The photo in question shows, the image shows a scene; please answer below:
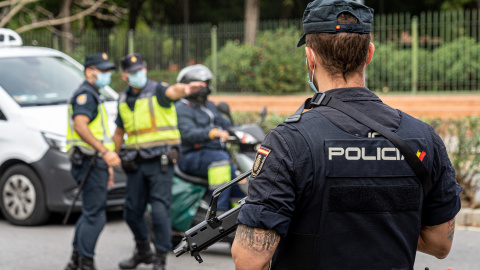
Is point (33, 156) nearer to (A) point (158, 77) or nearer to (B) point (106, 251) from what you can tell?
(B) point (106, 251)

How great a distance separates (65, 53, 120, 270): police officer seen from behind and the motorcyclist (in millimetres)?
718

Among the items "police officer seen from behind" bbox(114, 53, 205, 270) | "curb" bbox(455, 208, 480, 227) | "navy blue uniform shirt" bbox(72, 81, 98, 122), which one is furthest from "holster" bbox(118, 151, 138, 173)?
"curb" bbox(455, 208, 480, 227)

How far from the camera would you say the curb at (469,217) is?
308 inches

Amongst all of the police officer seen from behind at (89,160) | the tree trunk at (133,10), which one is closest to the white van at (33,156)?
the police officer seen from behind at (89,160)

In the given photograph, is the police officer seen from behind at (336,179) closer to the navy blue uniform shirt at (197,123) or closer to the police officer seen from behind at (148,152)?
the police officer seen from behind at (148,152)

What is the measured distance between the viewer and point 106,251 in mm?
7039

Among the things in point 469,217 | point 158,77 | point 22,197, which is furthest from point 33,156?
point 158,77

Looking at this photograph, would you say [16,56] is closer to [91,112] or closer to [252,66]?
[91,112]

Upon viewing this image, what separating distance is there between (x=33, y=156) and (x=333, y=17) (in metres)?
6.21

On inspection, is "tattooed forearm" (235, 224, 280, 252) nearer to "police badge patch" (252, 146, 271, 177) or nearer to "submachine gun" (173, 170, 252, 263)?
"police badge patch" (252, 146, 271, 177)

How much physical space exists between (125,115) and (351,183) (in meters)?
4.18

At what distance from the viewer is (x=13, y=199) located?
8094 millimetres

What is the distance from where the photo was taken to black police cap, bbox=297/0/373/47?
228 centimetres

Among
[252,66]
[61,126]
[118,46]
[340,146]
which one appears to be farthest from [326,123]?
[118,46]
